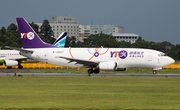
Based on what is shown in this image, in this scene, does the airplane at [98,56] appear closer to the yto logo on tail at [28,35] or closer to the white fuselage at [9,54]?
the yto logo on tail at [28,35]

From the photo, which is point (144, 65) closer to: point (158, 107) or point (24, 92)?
point (24, 92)

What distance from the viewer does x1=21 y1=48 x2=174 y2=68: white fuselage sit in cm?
4425

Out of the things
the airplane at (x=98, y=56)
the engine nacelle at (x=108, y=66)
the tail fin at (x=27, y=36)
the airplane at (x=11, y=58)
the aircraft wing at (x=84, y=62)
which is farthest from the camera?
the airplane at (x=11, y=58)

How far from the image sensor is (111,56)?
1766 inches

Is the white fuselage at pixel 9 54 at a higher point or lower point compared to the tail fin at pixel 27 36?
lower

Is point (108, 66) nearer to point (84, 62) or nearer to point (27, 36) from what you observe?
point (84, 62)

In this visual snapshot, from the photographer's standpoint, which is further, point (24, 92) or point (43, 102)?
point (24, 92)

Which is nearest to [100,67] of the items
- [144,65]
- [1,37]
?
[144,65]

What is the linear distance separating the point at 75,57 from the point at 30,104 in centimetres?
2744

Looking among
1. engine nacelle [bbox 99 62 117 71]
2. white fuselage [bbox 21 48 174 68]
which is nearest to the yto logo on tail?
white fuselage [bbox 21 48 174 68]

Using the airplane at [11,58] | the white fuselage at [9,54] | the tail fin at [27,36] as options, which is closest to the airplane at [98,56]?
the tail fin at [27,36]

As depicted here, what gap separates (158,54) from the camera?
1758 inches

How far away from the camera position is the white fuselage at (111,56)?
145 feet

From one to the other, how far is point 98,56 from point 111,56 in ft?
6.25
